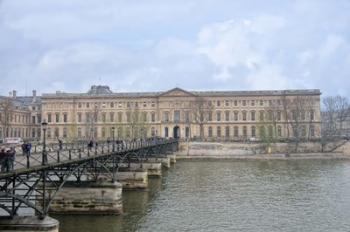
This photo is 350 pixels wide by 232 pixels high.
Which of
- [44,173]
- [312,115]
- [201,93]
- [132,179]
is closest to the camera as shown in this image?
[44,173]

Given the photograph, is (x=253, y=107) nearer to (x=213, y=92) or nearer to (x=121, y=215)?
(x=213, y=92)

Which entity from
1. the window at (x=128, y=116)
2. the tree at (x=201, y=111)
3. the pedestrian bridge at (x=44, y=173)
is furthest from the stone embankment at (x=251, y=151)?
the pedestrian bridge at (x=44, y=173)

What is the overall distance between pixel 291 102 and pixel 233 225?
318 ft

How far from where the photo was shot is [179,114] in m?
134

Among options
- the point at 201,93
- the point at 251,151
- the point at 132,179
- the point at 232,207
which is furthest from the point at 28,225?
the point at 201,93

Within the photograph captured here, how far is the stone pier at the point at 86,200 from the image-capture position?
1212 inches

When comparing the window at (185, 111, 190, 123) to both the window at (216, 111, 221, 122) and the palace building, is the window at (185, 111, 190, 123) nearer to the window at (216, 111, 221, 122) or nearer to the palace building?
the palace building

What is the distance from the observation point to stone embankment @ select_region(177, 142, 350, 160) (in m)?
92.5

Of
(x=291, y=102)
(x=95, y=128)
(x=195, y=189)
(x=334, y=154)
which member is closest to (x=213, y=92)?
(x=291, y=102)

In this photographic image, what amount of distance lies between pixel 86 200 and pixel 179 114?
10301cm

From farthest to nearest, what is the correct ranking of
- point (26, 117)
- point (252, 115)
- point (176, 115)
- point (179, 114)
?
point (26, 117)
point (176, 115)
point (179, 114)
point (252, 115)

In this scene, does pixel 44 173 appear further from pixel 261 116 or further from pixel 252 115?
pixel 252 115

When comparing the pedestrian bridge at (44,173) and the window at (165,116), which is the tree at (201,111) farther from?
the pedestrian bridge at (44,173)

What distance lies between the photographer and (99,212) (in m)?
30.9
